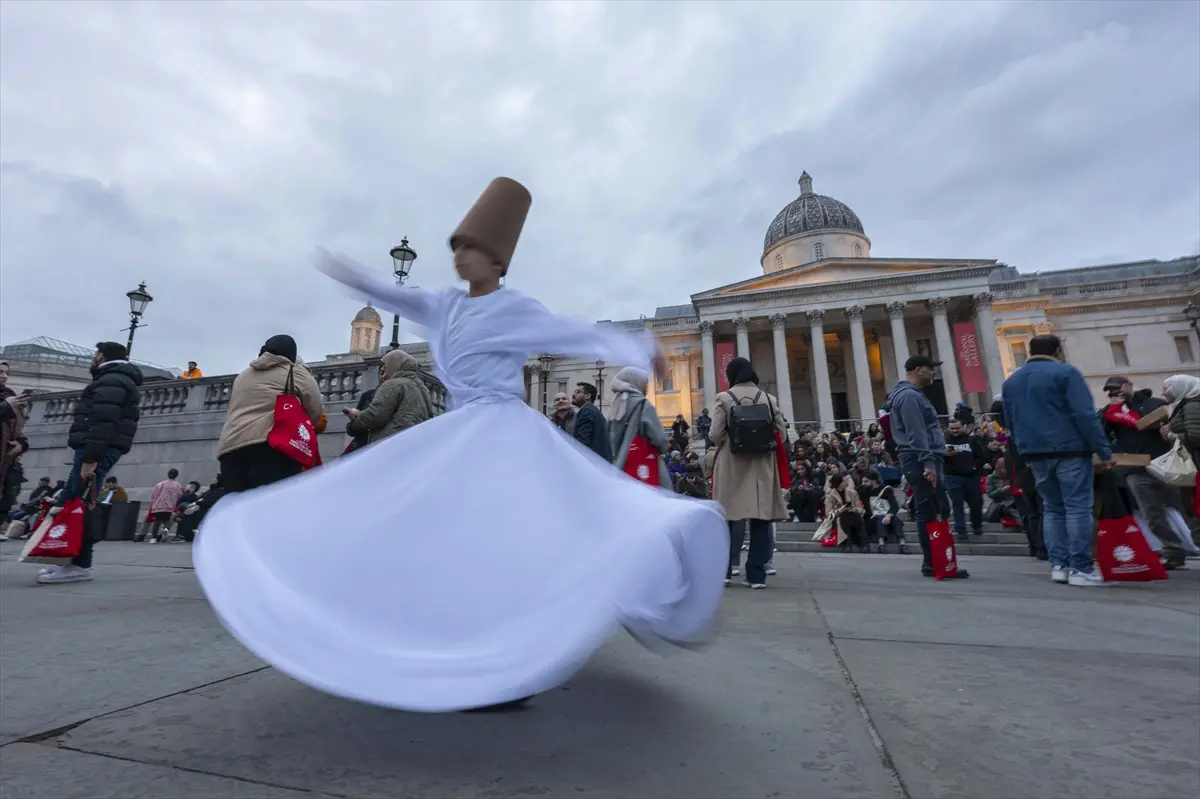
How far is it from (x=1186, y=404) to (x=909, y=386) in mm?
2478

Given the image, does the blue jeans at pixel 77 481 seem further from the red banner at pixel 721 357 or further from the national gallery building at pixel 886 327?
the red banner at pixel 721 357

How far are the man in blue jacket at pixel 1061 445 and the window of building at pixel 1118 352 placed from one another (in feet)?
153

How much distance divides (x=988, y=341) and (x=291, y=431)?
3978 cm

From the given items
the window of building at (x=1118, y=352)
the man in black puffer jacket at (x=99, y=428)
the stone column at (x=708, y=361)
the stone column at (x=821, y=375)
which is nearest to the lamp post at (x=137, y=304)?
the man in black puffer jacket at (x=99, y=428)

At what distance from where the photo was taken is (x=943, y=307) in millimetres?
35750

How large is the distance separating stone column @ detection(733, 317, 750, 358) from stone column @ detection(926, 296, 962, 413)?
1108 cm

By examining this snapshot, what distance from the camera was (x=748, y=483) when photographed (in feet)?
15.4

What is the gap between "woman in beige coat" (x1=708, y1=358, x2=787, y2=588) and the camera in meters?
4.59

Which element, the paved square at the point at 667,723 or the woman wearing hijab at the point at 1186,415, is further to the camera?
the woman wearing hijab at the point at 1186,415

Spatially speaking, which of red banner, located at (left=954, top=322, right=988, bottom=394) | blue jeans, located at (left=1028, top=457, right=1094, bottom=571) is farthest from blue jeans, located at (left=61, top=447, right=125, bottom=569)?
red banner, located at (left=954, top=322, right=988, bottom=394)

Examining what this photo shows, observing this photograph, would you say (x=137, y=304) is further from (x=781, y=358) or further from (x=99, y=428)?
(x=781, y=358)

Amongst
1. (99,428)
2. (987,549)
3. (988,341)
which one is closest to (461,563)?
(99,428)

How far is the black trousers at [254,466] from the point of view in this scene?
370 centimetres

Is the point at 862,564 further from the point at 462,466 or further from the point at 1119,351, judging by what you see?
the point at 1119,351
